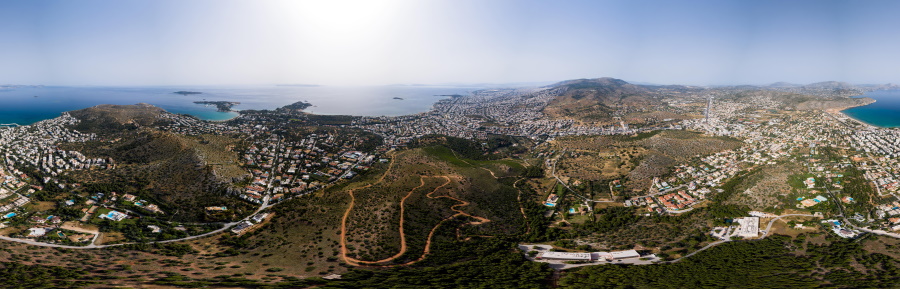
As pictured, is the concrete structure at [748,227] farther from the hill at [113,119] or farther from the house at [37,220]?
the hill at [113,119]

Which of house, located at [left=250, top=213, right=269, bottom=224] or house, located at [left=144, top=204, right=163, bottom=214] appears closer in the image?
house, located at [left=144, top=204, right=163, bottom=214]

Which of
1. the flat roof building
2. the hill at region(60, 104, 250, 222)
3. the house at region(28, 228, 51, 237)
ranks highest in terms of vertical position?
the hill at region(60, 104, 250, 222)

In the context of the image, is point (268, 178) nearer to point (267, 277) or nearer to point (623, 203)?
point (267, 277)

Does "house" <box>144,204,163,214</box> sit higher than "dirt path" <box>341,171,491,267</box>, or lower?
higher

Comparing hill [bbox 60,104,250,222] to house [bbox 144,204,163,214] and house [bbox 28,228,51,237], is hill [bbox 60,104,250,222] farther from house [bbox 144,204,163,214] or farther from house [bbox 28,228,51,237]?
house [bbox 28,228,51,237]

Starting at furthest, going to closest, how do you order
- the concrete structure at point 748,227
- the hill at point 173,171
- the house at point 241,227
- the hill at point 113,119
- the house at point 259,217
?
the hill at point 113,119 < the hill at point 173,171 < the house at point 259,217 < the house at point 241,227 < the concrete structure at point 748,227

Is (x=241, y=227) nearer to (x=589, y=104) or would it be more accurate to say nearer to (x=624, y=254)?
(x=624, y=254)

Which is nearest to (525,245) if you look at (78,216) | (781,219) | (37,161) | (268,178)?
(781,219)

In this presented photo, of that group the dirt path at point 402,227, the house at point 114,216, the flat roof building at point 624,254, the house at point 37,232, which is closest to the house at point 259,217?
the dirt path at point 402,227

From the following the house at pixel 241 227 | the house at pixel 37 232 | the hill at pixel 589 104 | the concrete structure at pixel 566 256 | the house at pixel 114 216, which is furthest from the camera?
the hill at pixel 589 104

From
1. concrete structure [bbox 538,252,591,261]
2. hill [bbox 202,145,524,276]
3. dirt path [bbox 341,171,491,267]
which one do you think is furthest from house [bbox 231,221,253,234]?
concrete structure [bbox 538,252,591,261]

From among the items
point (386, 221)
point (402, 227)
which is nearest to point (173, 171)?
point (386, 221)
